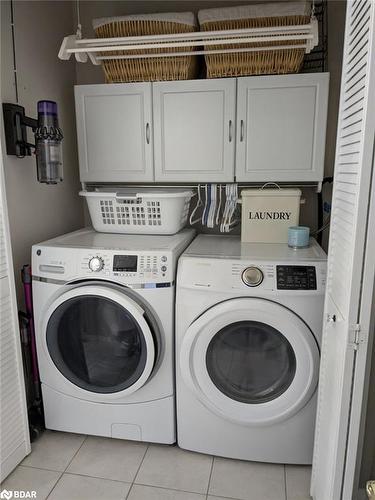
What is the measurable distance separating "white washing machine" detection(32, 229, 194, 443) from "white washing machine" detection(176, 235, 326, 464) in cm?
9

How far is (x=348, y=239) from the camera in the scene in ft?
3.81

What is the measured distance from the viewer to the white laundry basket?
6.63 ft

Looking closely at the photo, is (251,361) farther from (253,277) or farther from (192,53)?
(192,53)

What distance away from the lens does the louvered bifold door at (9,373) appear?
1663mm

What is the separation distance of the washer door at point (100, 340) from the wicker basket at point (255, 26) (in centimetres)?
132

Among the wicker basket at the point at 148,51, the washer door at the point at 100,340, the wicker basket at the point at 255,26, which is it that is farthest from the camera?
the wicker basket at the point at 148,51

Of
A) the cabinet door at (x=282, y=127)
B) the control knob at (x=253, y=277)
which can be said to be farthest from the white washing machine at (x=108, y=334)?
the cabinet door at (x=282, y=127)

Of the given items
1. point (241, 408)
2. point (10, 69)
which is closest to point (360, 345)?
point (241, 408)

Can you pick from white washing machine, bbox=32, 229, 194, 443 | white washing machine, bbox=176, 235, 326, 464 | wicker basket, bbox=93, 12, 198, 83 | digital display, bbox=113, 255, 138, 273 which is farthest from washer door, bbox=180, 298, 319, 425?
wicker basket, bbox=93, 12, 198, 83

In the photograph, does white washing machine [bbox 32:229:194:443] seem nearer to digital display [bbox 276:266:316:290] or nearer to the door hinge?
digital display [bbox 276:266:316:290]

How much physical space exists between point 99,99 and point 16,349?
141 centimetres

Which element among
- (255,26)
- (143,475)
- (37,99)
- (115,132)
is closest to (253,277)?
(143,475)

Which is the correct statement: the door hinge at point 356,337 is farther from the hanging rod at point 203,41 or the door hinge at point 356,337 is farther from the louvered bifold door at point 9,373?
the louvered bifold door at point 9,373

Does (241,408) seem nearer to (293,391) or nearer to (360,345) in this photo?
(293,391)
